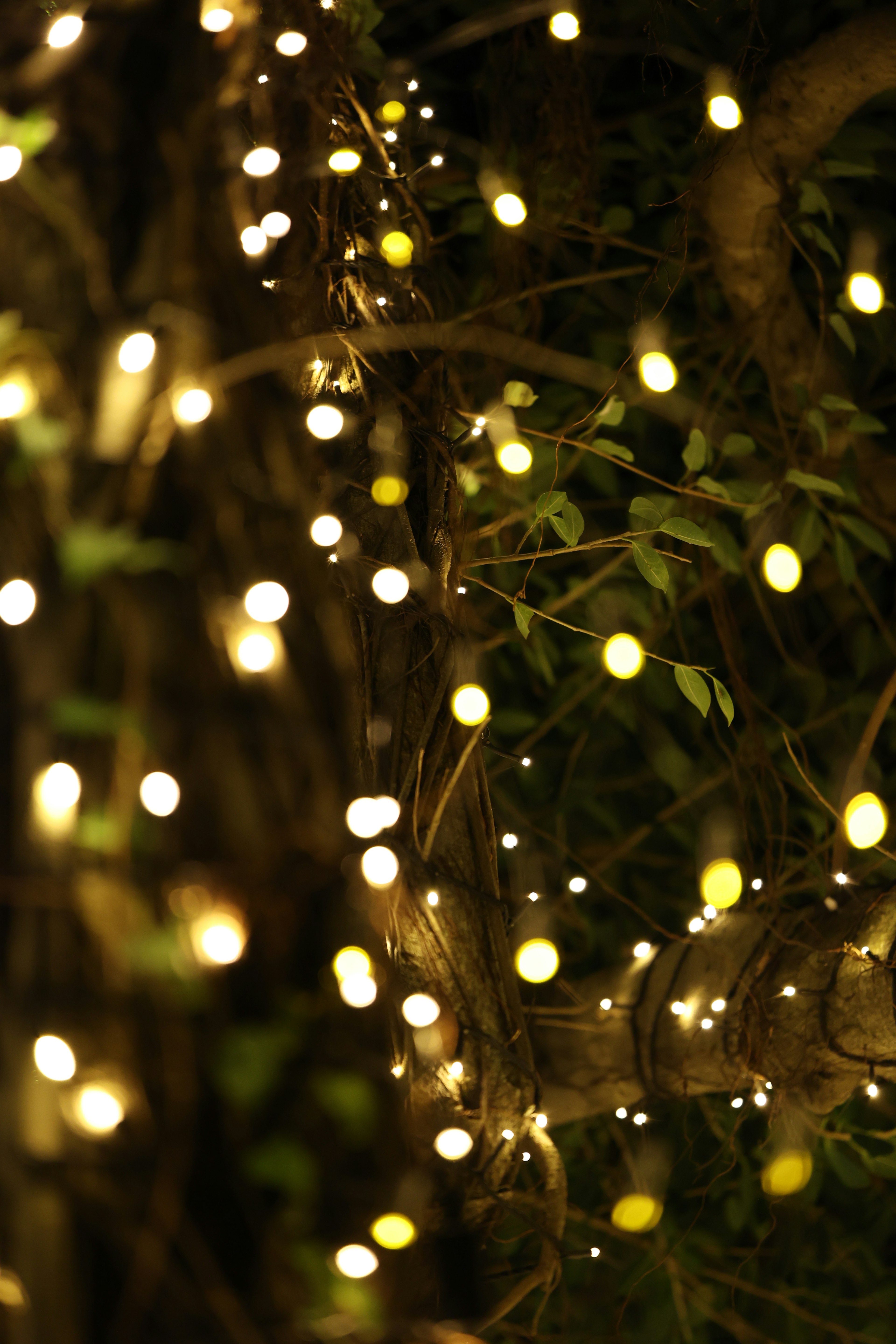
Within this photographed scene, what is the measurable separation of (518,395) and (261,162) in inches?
12.5

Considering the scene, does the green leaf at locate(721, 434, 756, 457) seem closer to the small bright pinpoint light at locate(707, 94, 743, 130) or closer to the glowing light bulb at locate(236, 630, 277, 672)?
the small bright pinpoint light at locate(707, 94, 743, 130)

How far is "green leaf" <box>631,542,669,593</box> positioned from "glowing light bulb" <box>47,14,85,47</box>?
1.54 feet

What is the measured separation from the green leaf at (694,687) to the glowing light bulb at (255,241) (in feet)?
1.40

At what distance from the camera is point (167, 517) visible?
436 millimetres

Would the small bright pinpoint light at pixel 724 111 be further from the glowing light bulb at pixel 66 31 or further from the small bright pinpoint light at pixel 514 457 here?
the glowing light bulb at pixel 66 31

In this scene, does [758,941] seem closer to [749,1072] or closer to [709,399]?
[749,1072]

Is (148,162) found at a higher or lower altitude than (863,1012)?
higher

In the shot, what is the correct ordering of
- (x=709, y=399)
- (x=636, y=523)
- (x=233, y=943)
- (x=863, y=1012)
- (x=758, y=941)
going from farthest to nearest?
(x=709, y=399)
(x=636, y=523)
(x=758, y=941)
(x=863, y=1012)
(x=233, y=943)

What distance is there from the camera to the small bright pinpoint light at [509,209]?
88 cm

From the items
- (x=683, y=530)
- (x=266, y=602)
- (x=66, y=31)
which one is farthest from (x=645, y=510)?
(x=66, y=31)

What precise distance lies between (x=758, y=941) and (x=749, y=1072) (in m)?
0.12

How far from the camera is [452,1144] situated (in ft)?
2.12

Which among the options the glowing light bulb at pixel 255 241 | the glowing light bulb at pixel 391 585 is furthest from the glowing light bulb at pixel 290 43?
the glowing light bulb at pixel 391 585

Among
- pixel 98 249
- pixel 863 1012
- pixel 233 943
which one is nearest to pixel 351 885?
pixel 233 943
